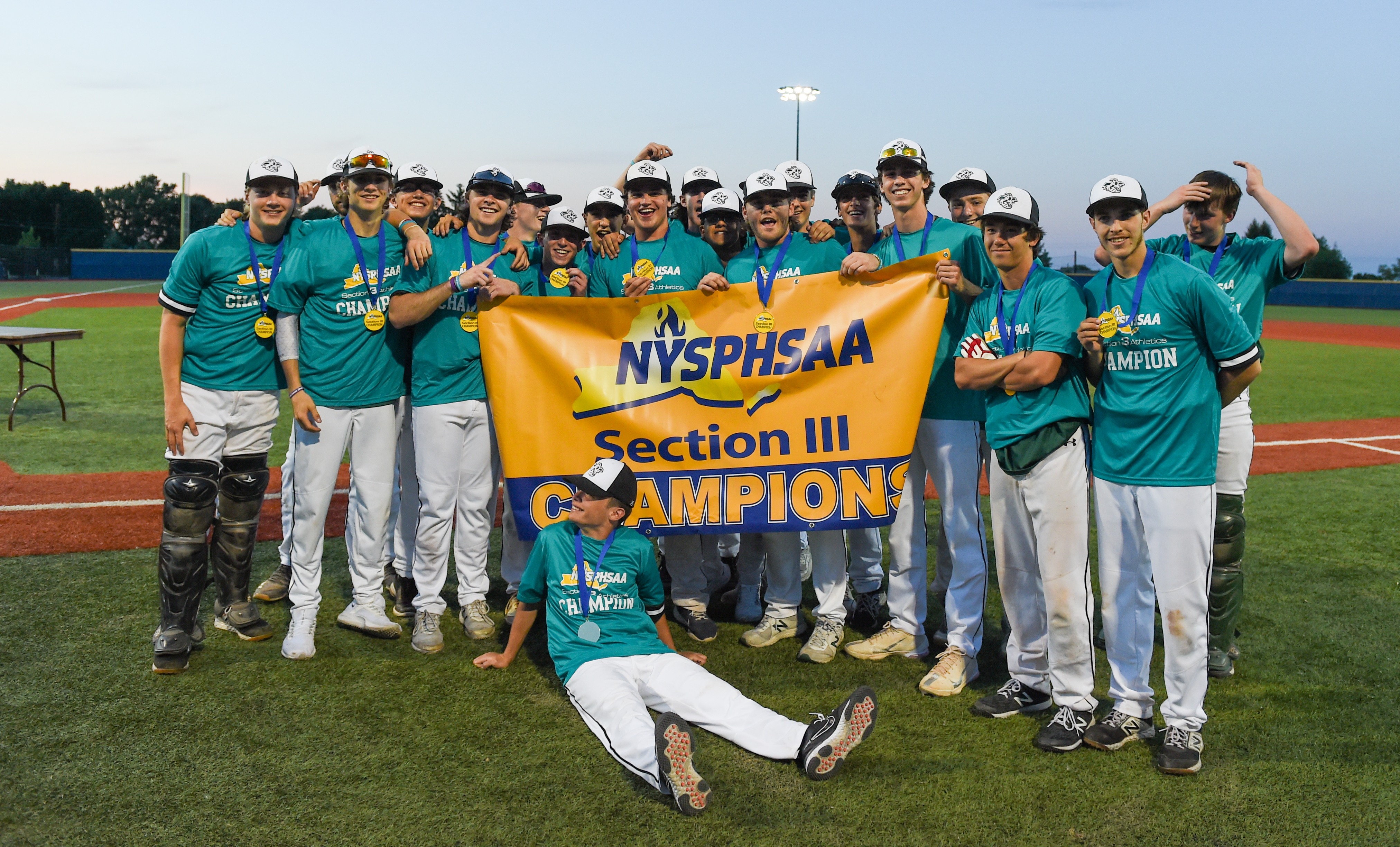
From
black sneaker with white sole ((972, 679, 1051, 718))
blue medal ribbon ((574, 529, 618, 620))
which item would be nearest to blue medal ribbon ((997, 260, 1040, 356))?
black sneaker with white sole ((972, 679, 1051, 718))

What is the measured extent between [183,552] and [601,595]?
8.36ft

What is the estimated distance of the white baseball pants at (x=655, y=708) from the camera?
452cm

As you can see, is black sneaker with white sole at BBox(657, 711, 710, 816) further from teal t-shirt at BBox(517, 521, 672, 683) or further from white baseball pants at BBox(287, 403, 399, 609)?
white baseball pants at BBox(287, 403, 399, 609)

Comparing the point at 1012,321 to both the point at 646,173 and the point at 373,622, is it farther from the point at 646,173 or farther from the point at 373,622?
the point at 373,622

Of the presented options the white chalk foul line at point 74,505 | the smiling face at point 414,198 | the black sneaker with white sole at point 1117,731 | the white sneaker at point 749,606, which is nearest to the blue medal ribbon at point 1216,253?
the black sneaker with white sole at point 1117,731

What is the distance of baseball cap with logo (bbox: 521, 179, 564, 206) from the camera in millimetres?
7160

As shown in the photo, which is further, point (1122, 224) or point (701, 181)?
point (701, 181)

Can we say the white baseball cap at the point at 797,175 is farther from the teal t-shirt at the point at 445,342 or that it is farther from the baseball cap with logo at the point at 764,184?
the teal t-shirt at the point at 445,342

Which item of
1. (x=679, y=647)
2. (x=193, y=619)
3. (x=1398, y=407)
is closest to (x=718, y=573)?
(x=679, y=647)

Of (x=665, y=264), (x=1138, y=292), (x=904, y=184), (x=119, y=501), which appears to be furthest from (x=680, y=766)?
Result: (x=119, y=501)

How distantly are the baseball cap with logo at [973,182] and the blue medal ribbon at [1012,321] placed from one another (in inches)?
86.7

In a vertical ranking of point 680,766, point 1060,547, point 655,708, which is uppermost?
point 1060,547

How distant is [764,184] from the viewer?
20.2 ft

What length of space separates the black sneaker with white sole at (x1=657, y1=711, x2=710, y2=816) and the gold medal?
264 cm
